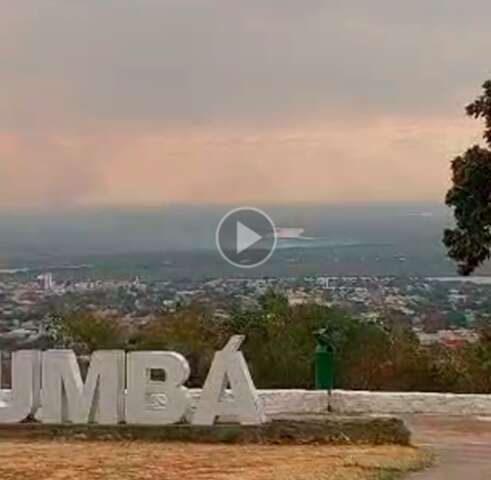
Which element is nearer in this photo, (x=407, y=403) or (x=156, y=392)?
(x=156, y=392)

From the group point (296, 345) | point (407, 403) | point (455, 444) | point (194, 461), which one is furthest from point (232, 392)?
point (296, 345)

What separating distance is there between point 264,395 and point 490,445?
124 inches

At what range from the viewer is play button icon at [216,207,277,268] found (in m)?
18.6

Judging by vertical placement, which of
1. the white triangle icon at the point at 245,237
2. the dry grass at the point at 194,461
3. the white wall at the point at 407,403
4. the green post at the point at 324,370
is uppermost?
the white triangle icon at the point at 245,237

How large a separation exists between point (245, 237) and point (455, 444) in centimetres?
574

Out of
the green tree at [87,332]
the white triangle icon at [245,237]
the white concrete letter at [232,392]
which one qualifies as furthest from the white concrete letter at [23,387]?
the white triangle icon at [245,237]

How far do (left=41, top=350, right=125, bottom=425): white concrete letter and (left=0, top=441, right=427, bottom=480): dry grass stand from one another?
1.75ft

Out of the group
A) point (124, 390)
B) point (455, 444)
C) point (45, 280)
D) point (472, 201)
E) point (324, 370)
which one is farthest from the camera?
point (45, 280)

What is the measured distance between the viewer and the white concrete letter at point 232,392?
13.9 metres

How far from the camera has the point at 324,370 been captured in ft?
53.5

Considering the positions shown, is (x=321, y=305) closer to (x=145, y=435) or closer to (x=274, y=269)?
(x=274, y=269)

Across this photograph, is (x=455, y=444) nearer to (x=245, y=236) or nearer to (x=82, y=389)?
(x=82, y=389)

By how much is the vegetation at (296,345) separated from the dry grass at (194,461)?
4.01 meters

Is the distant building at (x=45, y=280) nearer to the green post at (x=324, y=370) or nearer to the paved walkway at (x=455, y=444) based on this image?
the green post at (x=324, y=370)
